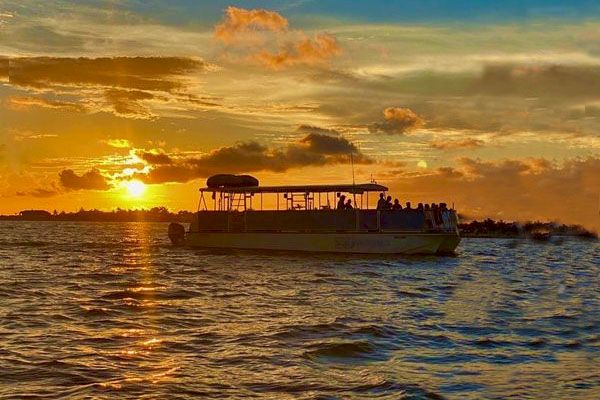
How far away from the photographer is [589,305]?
29500 millimetres

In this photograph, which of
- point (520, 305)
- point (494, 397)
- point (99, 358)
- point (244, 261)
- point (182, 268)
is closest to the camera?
point (494, 397)

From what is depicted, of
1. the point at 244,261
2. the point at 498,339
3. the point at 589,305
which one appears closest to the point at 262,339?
the point at 498,339

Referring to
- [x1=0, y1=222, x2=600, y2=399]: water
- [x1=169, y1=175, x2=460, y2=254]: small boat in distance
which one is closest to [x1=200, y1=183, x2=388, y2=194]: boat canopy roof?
[x1=169, y1=175, x2=460, y2=254]: small boat in distance

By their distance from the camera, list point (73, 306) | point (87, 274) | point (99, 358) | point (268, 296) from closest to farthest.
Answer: point (99, 358) → point (73, 306) → point (268, 296) → point (87, 274)

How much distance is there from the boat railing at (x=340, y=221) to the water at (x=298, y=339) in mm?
25259

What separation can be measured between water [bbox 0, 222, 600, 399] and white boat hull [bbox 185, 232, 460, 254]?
24.4 meters

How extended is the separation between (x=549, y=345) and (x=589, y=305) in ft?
37.4

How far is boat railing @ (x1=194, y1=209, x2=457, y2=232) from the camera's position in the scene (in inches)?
2544

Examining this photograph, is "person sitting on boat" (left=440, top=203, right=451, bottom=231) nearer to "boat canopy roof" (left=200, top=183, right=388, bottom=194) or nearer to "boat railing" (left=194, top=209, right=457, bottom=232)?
"boat railing" (left=194, top=209, right=457, bottom=232)

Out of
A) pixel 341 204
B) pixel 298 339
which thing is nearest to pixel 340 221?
pixel 341 204

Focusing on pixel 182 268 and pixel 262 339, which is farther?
pixel 182 268

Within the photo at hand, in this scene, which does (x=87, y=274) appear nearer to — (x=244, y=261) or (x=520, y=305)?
(x=244, y=261)

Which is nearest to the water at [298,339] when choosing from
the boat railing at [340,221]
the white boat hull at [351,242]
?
the white boat hull at [351,242]

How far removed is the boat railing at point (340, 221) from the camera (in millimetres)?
64625
